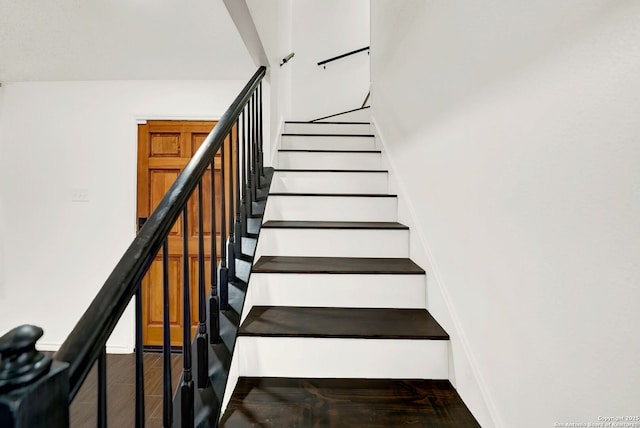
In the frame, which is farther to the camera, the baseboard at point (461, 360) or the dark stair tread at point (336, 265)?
the dark stair tread at point (336, 265)

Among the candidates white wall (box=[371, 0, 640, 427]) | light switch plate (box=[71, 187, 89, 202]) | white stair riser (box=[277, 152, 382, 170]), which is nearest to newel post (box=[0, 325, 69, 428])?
white wall (box=[371, 0, 640, 427])

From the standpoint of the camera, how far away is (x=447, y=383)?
116 centimetres

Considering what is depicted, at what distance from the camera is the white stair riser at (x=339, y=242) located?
1729mm

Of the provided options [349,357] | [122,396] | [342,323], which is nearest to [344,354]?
[349,357]

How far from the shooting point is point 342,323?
4.23 ft

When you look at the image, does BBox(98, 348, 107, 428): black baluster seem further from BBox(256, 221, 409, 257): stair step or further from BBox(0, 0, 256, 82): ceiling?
BBox(0, 0, 256, 82): ceiling

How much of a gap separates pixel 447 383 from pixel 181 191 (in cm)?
116

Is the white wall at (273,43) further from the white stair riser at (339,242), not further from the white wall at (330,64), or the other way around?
the white wall at (330,64)

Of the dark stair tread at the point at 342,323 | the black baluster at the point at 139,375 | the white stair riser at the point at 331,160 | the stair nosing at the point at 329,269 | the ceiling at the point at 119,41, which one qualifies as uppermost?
the ceiling at the point at 119,41

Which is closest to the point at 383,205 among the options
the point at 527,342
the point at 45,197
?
the point at 527,342

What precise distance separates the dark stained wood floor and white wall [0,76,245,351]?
228 mm

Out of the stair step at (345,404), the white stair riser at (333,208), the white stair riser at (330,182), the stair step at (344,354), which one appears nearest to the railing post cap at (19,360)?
the stair step at (345,404)

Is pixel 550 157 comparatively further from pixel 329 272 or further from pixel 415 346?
pixel 329 272

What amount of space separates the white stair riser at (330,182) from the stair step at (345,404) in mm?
1363
